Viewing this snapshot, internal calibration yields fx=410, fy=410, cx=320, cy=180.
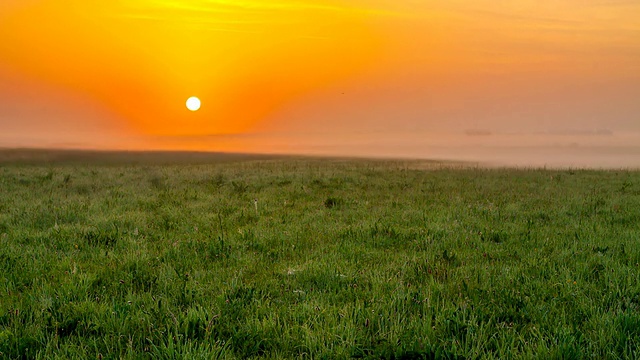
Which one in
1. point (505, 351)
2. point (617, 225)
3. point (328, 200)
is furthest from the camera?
point (328, 200)

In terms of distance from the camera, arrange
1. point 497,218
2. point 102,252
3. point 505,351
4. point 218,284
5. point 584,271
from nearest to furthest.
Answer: point 505,351 → point 218,284 → point 584,271 → point 102,252 → point 497,218

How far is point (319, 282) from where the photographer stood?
645 centimetres

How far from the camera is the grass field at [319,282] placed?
4.50 m

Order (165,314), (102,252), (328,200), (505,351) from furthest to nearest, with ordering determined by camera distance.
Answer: (328,200), (102,252), (165,314), (505,351)

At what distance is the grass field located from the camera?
4.50m

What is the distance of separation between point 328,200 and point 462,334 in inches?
394

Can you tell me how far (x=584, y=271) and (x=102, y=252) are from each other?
877 centimetres

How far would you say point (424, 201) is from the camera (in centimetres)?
1499

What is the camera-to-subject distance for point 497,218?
1190 cm

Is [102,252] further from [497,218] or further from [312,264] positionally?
[497,218]

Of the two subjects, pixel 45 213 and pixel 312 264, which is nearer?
pixel 312 264

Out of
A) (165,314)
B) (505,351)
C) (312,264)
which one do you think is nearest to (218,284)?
(165,314)

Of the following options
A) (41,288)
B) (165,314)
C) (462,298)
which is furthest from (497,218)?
(41,288)

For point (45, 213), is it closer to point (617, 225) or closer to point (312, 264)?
point (312, 264)
